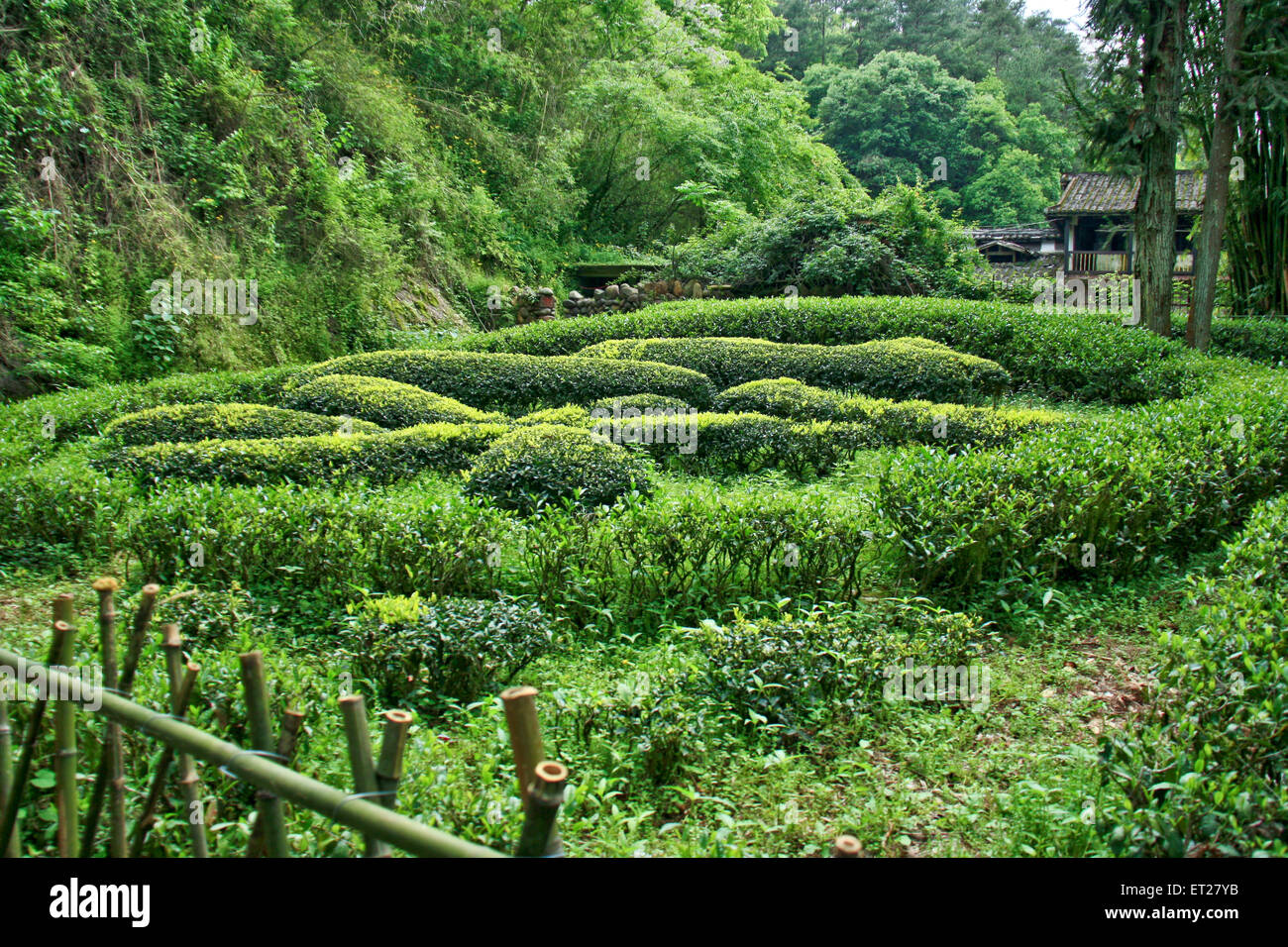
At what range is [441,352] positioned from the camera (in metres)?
11.0

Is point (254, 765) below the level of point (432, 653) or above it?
above

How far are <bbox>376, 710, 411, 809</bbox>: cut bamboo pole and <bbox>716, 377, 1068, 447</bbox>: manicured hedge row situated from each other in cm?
672

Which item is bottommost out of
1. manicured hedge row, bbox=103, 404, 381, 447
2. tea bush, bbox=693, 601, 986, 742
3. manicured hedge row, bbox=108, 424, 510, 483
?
tea bush, bbox=693, 601, 986, 742

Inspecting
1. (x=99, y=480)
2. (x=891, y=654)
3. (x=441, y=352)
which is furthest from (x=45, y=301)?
(x=891, y=654)

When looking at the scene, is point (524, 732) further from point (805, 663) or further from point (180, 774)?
point (805, 663)

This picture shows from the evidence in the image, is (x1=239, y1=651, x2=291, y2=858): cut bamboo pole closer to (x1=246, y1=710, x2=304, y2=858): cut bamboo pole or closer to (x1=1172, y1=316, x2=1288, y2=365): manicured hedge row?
(x1=246, y1=710, x2=304, y2=858): cut bamboo pole

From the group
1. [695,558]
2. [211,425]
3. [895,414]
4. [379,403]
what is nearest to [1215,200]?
[895,414]

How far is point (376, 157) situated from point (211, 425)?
33.5ft

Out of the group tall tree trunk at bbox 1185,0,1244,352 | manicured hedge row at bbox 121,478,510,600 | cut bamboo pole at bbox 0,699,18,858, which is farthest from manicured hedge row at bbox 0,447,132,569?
tall tree trunk at bbox 1185,0,1244,352

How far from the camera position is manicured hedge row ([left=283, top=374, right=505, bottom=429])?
9055 mm

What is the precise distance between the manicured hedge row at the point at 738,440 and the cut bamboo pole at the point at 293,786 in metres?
6.24

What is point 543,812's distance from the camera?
1.73 m

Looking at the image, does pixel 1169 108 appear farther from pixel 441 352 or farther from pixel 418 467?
pixel 418 467
